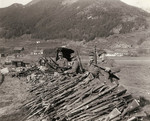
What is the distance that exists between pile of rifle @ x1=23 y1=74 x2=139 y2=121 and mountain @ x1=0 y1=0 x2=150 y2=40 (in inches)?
2668

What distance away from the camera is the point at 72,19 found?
10231cm

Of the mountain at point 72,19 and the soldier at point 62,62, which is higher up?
the mountain at point 72,19

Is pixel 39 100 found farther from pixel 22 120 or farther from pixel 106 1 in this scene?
pixel 106 1

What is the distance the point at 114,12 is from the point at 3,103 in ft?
291

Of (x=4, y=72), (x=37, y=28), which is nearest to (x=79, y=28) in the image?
(x=37, y=28)

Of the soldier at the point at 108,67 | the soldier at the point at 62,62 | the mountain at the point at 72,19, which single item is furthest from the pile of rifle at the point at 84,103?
the mountain at the point at 72,19

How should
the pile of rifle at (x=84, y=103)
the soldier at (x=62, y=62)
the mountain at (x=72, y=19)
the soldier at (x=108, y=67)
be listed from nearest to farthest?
the pile of rifle at (x=84, y=103) < the soldier at (x=108, y=67) < the soldier at (x=62, y=62) < the mountain at (x=72, y=19)

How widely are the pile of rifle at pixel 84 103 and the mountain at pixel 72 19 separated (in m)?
67.8

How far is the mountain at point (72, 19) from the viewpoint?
79.4m

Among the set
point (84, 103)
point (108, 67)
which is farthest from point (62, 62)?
point (84, 103)

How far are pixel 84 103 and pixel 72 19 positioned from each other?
99139 millimetres

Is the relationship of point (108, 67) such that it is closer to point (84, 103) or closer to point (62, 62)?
point (84, 103)

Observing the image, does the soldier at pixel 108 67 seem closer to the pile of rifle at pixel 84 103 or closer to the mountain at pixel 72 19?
the pile of rifle at pixel 84 103

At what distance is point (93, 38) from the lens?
242ft
